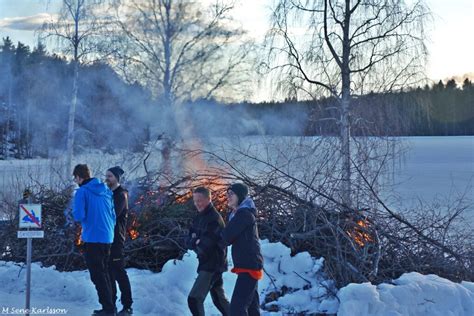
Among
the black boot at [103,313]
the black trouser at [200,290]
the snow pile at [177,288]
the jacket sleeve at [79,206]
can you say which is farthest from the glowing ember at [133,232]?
the black trouser at [200,290]

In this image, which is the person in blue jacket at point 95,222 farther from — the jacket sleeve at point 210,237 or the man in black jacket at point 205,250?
the jacket sleeve at point 210,237

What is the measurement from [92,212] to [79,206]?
0.17 meters

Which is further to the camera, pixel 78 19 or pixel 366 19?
pixel 78 19

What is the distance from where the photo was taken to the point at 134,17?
2478 cm

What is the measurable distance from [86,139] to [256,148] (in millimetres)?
16168

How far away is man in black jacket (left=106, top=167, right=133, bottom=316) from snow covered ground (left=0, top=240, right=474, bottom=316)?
31 centimetres

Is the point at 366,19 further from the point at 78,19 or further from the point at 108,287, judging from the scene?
the point at 78,19

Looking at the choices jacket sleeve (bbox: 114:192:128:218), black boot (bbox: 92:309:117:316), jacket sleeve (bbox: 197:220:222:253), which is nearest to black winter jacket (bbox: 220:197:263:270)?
jacket sleeve (bbox: 197:220:222:253)

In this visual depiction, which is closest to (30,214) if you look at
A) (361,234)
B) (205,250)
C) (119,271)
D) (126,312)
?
(119,271)

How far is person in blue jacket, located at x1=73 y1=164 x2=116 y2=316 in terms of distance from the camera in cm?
802

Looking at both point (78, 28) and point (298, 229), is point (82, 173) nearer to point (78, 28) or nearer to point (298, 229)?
point (298, 229)

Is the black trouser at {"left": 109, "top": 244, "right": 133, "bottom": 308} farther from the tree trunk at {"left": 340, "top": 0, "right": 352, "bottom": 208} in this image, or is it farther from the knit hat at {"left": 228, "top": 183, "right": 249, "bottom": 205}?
the tree trunk at {"left": 340, "top": 0, "right": 352, "bottom": 208}

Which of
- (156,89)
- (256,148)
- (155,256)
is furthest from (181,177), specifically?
(156,89)

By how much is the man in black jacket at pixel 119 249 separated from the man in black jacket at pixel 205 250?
Answer: 4.91 ft
